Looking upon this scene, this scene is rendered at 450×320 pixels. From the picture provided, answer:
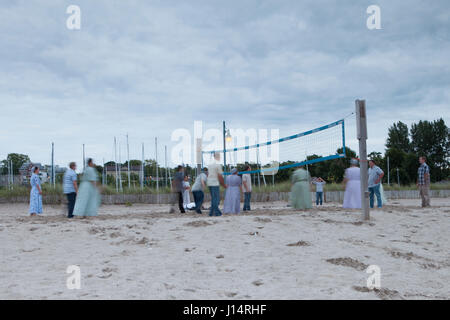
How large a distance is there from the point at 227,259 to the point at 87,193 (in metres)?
4.62

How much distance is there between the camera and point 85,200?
7574 mm

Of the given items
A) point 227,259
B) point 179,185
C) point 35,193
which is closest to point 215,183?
point 179,185

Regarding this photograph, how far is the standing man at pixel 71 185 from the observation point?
766cm

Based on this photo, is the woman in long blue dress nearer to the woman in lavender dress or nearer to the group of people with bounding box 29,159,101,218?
the group of people with bounding box 29,159,101,218

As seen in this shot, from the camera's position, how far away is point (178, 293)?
2.89 metres

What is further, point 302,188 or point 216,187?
point 302,188

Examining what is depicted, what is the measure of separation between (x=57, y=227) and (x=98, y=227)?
74cm

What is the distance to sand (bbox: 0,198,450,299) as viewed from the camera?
9.73 feet

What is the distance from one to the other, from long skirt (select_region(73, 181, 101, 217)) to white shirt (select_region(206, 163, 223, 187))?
237 centimetres

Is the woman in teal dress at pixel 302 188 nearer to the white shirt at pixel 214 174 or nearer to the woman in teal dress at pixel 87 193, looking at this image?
the white shirt at pixel 214 174

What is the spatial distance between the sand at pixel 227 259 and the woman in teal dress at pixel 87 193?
1.15 meters

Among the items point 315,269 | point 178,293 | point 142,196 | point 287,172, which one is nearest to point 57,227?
point 178,293

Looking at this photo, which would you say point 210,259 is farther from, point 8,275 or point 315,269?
point 8,275

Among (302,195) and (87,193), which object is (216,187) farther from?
(87,193)
